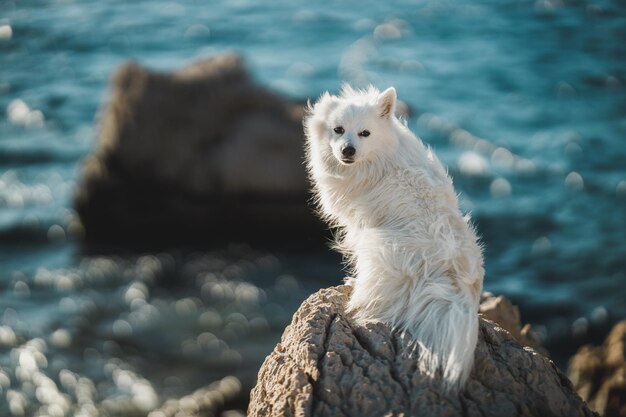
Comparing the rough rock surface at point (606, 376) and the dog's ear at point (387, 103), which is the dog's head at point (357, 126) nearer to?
the dog's ear at point (387, 103)

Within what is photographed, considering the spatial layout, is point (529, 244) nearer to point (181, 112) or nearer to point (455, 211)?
point (181, 112)

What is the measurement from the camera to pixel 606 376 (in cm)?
1115

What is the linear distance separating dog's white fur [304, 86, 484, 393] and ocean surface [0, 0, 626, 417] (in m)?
6.12

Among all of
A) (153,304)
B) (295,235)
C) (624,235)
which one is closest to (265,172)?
(295,235)

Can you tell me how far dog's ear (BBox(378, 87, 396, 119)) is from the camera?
8.29 metres

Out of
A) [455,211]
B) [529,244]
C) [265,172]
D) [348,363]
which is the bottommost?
[529,244]

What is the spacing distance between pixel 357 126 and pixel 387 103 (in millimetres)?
360

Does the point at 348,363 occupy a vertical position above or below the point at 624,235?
above

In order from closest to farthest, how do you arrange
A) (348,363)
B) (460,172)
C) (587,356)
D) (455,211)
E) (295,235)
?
(348,363)
(455,211)
(587,356)
(295,235)
(460,172)

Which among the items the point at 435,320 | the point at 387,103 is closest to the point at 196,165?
the point at 387,103

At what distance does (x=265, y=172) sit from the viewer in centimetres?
1864

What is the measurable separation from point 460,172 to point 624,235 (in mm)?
4011

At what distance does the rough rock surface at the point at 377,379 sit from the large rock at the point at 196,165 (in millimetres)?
11120

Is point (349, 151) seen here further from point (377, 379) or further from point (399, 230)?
point (377, 379)
